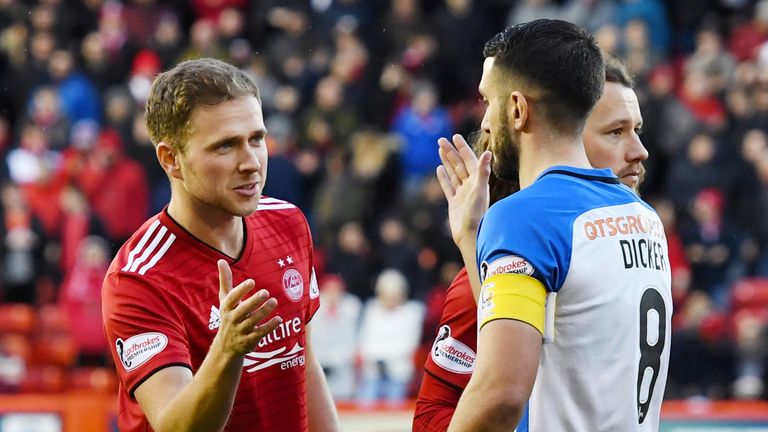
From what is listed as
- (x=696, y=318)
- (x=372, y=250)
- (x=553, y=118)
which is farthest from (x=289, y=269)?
(x=372, y=250)

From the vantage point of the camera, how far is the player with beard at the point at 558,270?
11.3 feet

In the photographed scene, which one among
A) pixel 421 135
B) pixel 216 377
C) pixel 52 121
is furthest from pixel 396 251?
pixel 216 377

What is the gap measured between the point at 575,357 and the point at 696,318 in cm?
881

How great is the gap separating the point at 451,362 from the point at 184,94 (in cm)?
129

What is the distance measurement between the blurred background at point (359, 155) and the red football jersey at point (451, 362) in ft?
22.2

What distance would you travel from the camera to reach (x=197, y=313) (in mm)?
4289

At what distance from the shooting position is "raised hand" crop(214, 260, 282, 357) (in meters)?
3.63

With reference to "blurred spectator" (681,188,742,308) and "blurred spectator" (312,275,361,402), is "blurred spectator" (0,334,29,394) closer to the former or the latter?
"blurred spectator" (312,275,361,402)

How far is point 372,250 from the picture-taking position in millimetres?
14062

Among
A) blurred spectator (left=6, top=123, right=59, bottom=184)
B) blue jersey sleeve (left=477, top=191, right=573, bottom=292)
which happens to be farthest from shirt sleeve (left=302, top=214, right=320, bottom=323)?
blurred spectator (left=6, top=123, right=59, bottom=184)

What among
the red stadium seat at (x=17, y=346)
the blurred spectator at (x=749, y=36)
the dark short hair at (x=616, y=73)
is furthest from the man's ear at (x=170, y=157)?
the blurred spectator at (x=749, y=36)

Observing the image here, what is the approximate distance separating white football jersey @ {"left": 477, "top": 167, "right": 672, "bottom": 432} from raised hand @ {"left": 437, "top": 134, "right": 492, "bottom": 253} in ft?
0.94

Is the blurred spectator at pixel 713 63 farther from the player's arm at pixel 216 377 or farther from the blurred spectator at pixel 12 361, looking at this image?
the player's arm at pixel 216 377

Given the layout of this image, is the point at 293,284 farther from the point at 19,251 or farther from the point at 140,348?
the point at 19,251
